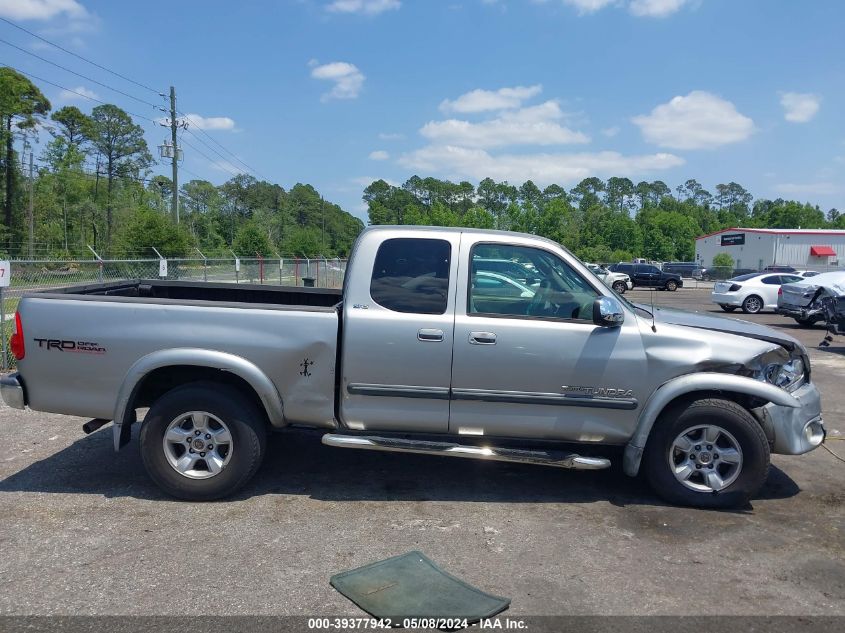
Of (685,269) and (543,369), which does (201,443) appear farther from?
(685,269)

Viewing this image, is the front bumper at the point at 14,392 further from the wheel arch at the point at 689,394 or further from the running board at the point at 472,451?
the wheel arch at the point at 689,394

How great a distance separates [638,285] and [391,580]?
42904 millimetres

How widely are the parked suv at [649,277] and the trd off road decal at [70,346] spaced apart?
136ft

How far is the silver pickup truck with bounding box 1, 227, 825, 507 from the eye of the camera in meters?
4.70

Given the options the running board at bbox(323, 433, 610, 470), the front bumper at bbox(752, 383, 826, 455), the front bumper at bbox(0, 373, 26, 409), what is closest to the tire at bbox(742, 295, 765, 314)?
the front bumper at bbox(752, 383, 826, 455)

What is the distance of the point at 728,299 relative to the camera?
Result: 24156 millimetres

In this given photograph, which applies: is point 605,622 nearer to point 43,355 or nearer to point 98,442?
point 43,355

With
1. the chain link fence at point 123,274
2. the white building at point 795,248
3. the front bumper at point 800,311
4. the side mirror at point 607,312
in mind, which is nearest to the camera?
the side mirror at point 607,312

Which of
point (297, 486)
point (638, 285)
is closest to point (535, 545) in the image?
point (297, 486)

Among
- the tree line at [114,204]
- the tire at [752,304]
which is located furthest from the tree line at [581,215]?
the tire at [752,304]

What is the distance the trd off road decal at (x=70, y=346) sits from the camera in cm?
478

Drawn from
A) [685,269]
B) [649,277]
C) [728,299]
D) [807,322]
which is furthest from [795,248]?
[807,322]

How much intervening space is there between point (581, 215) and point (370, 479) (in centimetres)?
12409

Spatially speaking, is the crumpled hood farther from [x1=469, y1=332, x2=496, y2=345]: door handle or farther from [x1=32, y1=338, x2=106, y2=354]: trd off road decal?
[x1=32, y1=338, x2=106, y2=354]: trd off road decal
